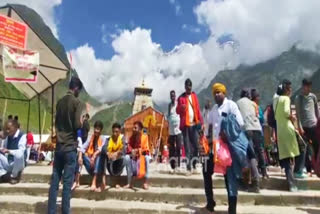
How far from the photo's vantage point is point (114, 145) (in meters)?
7.53

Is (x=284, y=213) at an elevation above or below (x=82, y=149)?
below

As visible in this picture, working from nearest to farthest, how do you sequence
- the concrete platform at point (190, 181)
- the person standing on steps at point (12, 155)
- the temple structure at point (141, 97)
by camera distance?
the concrete platform at point (190, 181) → the person standing on steps at point (12, 155) → the temple structure at point (141, 97)

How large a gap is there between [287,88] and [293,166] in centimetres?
161

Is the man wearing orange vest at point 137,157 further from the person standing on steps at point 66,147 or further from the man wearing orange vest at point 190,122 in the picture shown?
the person standing on steps at point 66,147

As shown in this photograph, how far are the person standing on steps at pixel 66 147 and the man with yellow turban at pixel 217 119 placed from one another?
2.11 meters

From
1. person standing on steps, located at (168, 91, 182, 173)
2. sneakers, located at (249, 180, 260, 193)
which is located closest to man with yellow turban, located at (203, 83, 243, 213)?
sneakers, located at (249, 180, 260, 193)

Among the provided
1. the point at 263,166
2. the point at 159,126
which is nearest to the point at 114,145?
the point at 263,166

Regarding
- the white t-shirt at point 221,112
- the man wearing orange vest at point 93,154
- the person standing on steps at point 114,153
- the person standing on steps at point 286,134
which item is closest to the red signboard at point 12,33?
the man wearing orange vest at point 93,154

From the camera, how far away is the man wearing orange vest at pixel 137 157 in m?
7.29

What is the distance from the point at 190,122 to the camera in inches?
309

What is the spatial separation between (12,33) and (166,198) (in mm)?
6319

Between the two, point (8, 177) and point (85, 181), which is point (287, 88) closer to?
point (85, 181)

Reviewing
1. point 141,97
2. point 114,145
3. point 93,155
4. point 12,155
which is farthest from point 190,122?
point 141,97

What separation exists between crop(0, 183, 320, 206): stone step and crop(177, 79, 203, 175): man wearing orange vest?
0.97 meters
